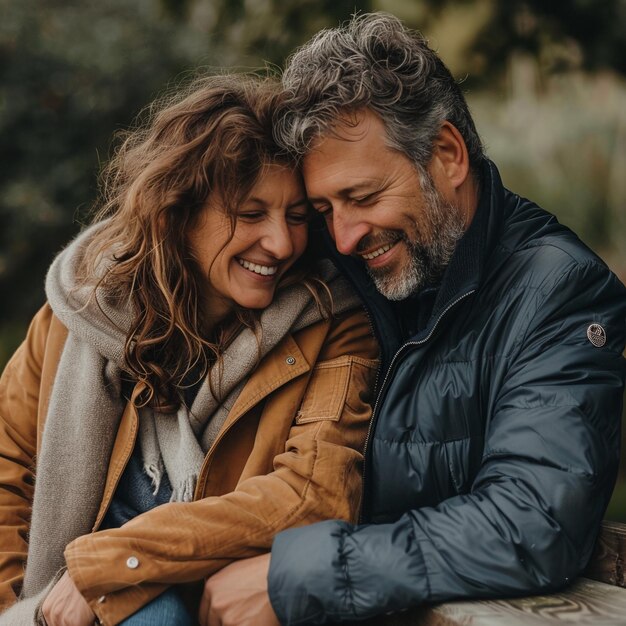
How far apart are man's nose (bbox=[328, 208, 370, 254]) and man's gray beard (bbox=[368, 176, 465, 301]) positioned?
0.36 feet

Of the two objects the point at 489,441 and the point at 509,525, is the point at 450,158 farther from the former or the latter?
the point at 509,525

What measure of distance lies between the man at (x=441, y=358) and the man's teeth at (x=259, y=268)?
0.20 metres

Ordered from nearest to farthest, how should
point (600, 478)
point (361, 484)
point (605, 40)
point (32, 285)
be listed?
point (600, 478) → point (361, 484) → point (605, 40) → point (32, 285)

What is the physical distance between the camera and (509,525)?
208cm

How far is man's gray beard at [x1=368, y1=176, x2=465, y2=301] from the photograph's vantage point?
2730 millimetres

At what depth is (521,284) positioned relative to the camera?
2.46 meters

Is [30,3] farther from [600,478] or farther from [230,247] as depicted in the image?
[600,478]

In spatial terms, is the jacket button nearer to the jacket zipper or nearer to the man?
the man

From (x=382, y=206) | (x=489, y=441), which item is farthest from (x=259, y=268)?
(x=489, y=441)

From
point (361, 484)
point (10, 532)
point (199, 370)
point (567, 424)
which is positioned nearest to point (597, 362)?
point (567, 424)

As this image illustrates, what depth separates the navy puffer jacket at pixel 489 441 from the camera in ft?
6.83

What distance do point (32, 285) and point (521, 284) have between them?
4.04m

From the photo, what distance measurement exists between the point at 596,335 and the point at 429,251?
0.60 m

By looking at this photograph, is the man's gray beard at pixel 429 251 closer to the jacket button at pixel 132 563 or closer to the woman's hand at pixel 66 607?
the jacket button at pixel 132 563
